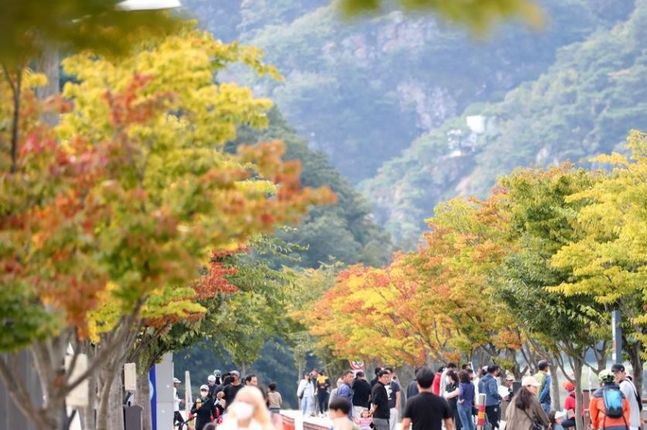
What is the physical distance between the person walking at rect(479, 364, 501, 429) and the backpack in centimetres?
1149

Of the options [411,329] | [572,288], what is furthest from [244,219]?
[411,329]

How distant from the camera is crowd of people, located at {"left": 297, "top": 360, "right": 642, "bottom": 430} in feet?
50.0

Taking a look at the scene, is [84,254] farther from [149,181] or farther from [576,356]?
[576,356]

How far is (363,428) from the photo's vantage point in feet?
83.0

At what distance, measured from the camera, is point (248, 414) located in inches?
495

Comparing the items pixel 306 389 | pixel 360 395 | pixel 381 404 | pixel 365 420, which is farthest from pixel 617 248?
pixel 306 389

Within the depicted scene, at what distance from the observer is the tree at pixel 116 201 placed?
960cm

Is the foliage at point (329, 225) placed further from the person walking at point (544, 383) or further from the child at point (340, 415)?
the child at point (340, 415)

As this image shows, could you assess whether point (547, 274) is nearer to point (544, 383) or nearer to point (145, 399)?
point (544, 383)

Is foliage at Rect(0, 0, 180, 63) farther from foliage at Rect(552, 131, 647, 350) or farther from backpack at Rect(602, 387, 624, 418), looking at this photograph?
foliage at Rect(552, 131, 647, 350)

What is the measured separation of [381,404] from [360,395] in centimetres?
246

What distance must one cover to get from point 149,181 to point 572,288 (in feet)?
71.0

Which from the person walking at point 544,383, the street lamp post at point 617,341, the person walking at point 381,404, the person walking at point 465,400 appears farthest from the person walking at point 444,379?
the person walking at point 381,404

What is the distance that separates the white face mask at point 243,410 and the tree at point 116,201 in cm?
178
